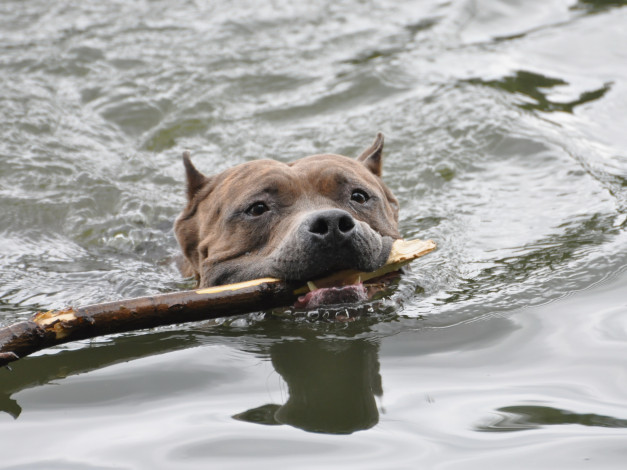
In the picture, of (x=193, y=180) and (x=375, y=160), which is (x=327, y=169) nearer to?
(x=375, y=160)

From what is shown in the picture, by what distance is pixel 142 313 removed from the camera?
407 cm

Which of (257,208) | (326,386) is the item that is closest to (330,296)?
(326,386)

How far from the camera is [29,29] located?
1190 cm

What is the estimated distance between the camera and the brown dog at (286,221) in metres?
4.47

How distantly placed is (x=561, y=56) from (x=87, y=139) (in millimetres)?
5830

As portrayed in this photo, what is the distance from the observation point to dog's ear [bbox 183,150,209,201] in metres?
6.12

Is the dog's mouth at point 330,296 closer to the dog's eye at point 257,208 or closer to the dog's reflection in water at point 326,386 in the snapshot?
the dog's reflection in water at point 326,386

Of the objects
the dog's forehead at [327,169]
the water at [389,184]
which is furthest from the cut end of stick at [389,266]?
the dog's forehead at [327,169]

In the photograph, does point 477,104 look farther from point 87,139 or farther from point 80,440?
point 80,440

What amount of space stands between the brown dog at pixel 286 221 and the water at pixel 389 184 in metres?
0.39

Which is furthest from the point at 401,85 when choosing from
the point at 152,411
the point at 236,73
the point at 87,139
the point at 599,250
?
the point at 152,411

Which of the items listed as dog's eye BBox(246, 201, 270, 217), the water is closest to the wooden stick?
the water

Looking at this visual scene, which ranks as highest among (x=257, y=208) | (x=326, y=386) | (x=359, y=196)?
(x=359, y=196)

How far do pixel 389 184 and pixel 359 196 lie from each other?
113 inches
